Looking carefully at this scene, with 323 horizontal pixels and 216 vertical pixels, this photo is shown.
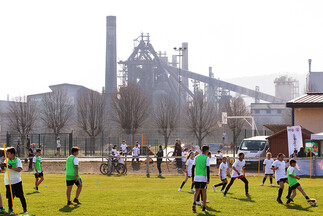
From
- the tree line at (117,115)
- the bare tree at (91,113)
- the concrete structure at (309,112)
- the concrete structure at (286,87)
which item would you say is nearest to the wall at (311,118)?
the concrete structure at (309,112)

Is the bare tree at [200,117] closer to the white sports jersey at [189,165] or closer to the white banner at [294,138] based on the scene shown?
the white banner at [294,138]

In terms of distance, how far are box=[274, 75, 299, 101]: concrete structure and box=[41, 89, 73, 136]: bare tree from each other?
83.0m

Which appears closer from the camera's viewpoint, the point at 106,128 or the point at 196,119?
the point at 196,119

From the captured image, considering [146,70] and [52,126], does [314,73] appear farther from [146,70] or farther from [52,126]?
[52,126]

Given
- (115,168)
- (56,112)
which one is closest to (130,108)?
(56,112)

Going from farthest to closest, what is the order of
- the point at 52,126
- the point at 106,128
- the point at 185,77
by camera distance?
1. the point at 185,77
2. the point at 106,128
3. the point at 52,126

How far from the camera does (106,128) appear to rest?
74.5 metres

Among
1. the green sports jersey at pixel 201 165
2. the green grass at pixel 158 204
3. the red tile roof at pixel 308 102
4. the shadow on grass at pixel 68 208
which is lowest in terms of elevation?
the green grass at pixel 158 204

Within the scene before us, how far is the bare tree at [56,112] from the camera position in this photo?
6450 cm

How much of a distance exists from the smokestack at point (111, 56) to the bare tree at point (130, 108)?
1991 centimetres

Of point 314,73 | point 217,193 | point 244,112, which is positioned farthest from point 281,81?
point 217,193

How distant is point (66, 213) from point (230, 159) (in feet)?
61.2

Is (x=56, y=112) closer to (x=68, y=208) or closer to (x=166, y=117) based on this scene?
(x=166, y=117)

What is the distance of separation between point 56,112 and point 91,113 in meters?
4.95
